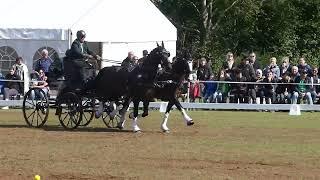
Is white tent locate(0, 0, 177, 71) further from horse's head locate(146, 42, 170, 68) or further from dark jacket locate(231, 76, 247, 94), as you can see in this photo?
horse's head locate(146, 42, 170, 68)

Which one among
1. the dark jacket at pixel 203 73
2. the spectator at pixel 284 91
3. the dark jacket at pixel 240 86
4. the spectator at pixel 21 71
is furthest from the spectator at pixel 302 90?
the spectator at pixel 21 71

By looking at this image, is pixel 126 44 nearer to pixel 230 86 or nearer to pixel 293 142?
pixel 230 86

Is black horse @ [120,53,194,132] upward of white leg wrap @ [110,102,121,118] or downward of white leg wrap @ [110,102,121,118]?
upward

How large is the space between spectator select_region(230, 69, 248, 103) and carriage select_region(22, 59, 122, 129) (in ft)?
25.6

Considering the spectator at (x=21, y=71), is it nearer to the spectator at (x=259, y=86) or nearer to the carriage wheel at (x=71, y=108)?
the spectator at (x=259, y=86)

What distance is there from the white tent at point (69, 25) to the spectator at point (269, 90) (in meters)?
4.85

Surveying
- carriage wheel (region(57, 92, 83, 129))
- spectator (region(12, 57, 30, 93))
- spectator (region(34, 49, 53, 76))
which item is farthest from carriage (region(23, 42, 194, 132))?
spectator (region(12, 57, 30, 93))

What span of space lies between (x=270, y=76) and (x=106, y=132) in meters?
10.0

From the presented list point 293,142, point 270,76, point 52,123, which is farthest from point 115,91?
point 270,76

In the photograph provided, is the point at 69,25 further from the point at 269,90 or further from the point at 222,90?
the point at 269,90

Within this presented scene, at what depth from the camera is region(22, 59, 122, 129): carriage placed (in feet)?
56.7

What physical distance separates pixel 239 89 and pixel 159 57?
9859 mm

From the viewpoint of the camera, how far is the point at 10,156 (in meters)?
12.5

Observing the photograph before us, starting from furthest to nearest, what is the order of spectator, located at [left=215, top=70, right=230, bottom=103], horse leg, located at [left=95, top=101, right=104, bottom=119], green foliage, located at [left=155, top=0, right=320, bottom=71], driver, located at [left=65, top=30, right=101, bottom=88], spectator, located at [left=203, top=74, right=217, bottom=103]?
green foliage, located at [left=155, top=0, right=320, bottom=71] → spectator, located at [left=203, top=74, right=217, bottom=103] → spectator, located at [left=215, top=70, right=230, bottom=103] → horse leg, located at [left=95, top=101, right=104, bottom=119] → driver, located at [left=65, top=30, right=101, bottom=88]
